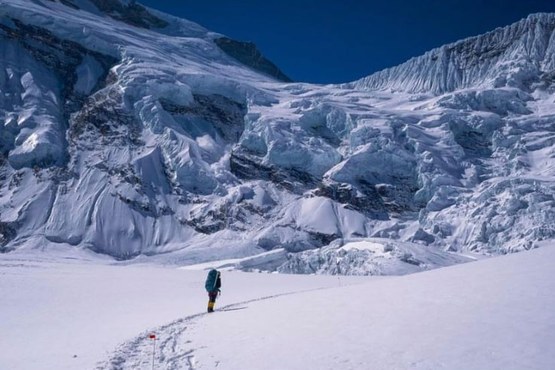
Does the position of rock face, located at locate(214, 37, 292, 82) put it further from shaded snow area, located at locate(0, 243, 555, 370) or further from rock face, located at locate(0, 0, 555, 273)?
shaded snow area, located at locate(0, 243, 555, 370)

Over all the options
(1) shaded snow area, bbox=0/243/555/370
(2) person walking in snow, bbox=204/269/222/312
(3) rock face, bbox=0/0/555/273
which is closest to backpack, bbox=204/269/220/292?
(2) person walking in snow, bbox=204/269/222/312

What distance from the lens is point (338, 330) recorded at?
8758mm

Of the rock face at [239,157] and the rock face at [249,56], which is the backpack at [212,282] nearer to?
the rock face at [239,157]

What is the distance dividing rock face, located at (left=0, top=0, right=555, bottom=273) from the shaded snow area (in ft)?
136

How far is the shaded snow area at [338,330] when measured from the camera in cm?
692

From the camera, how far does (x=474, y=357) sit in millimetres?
6508

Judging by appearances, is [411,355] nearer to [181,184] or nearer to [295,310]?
[295,310]

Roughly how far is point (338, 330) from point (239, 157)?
86.9m

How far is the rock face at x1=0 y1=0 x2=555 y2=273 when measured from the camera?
7319 cm

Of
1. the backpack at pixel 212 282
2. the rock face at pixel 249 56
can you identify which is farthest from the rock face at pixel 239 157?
the rock face at pixel 249 56

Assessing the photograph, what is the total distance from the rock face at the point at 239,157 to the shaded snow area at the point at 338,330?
41.3 meters

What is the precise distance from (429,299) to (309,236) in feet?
220

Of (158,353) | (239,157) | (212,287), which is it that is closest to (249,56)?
(239,157)

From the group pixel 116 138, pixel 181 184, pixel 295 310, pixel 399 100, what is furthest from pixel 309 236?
pixel 295 310
